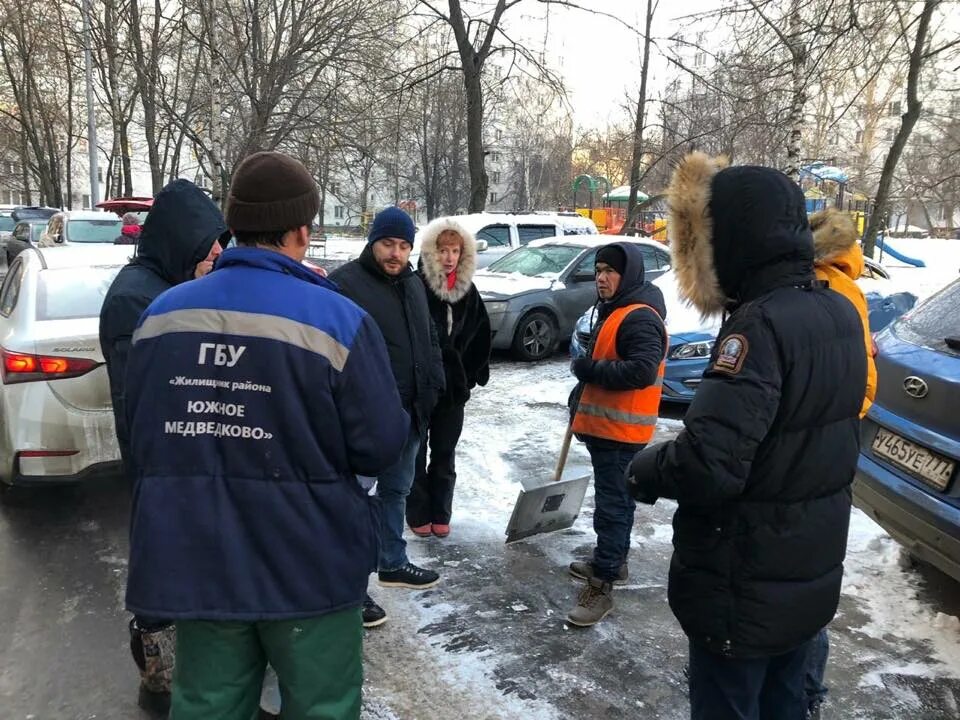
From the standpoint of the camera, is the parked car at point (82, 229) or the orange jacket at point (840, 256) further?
the parked car at point (82, 229)

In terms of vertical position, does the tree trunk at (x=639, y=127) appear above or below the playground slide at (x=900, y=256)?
above

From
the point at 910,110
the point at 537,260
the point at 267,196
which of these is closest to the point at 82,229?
the point at 537,260

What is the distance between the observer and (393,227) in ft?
10.9

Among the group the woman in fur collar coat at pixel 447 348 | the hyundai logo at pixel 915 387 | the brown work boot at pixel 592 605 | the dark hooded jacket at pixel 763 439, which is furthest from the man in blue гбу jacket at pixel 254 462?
the hyundai logo at pixel 915 387

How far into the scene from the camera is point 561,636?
322 cm

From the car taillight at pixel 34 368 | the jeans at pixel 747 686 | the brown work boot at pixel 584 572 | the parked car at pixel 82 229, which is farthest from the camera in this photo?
the parked car at pixel 82 229

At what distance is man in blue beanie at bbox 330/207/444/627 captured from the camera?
10.8 ft

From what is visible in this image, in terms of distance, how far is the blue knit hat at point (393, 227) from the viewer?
3307 millimetres

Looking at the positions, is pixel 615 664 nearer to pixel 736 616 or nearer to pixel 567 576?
pixel 567 576

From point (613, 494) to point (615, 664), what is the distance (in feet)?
2.48

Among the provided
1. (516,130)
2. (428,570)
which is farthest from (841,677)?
(516,130)

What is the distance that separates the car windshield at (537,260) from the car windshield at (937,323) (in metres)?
6.47

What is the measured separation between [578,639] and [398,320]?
5.39 feet

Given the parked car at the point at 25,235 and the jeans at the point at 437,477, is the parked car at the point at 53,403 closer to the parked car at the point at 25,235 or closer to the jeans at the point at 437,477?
the jeans at the point at 437,477
